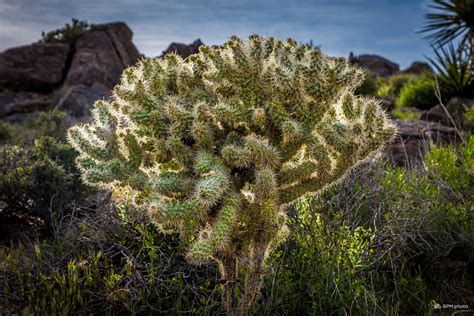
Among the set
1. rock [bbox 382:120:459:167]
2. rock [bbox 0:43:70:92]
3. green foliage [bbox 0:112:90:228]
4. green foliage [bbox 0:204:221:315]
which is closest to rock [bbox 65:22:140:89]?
rock [bbox 0:43:70:92]

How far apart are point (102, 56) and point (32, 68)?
3.26 meters

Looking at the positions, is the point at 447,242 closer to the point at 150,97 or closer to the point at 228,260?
the point at 228,260

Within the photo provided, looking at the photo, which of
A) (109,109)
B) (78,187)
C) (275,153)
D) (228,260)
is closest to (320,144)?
(275,153)

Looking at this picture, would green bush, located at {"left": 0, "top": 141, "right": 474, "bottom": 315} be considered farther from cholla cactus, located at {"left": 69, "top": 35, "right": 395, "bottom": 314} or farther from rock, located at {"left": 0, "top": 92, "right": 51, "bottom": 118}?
rock, located at {"left": 0, "top": 92, "right": 51, "bottom": 118}

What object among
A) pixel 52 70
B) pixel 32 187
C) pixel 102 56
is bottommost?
pixel 52 70

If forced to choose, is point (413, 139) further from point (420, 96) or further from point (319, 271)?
point (420, 96)

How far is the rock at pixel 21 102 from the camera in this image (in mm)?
21109

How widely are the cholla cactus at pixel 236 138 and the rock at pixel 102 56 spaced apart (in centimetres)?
1978

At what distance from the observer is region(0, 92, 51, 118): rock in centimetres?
2111

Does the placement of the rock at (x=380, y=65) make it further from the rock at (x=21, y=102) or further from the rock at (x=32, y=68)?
the rock at (x=21, y=102)

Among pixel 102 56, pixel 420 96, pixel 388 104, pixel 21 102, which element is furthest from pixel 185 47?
pixel 420 96

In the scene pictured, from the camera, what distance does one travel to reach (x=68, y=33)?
2630 cm

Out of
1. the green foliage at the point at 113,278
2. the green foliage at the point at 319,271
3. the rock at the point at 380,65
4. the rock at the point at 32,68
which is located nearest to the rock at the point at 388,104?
the green foliage at the point at 319,271

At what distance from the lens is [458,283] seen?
459cm
